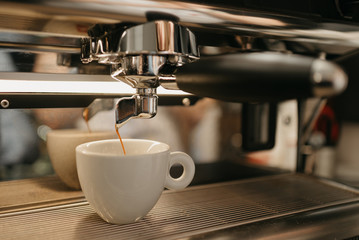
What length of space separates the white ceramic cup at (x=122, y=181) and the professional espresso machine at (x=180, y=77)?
0.06 ft

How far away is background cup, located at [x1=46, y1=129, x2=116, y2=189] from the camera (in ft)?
1.55

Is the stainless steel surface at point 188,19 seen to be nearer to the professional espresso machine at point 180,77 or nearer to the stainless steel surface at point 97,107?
the professional espresso machine at point 180,77

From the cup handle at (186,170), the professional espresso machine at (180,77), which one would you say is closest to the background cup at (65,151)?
the professional espresso machine at (180,77)

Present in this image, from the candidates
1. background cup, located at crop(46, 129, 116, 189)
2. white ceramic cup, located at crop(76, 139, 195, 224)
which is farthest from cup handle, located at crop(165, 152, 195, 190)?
background cup, located at crop(46, 129, 116, 189)

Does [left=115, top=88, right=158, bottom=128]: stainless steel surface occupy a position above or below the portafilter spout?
below

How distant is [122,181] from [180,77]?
5.1 inches

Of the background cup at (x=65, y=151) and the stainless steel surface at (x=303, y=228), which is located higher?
the background cup at (x=65, y=151)

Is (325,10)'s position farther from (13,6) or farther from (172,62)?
(13,6)

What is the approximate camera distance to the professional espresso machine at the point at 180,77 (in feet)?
0.96

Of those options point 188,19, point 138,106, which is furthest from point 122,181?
point 188,19

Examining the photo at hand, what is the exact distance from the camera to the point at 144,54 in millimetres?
356

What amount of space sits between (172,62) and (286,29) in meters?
0.17

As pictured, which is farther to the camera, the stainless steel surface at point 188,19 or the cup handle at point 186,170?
the cup handle at point 186,170

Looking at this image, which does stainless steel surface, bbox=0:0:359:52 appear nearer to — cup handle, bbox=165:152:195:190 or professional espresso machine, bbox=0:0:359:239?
professional espresso machine, bbox=0:0:359:239
